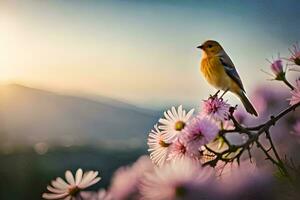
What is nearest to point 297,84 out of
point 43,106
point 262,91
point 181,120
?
point 262,91

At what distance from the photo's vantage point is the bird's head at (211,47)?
104 centimetres

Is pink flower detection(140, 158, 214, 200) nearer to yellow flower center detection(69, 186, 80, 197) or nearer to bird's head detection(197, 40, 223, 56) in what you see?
yellow flower center detection(69, 186, 80, 197)

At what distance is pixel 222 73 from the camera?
1020 mm

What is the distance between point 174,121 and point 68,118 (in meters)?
0.23

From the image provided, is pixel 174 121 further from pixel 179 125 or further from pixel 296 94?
pixel 296 94

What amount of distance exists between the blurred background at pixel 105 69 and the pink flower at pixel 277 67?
1.2 inches

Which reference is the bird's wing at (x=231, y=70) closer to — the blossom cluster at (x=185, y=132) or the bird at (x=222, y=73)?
the bird at (x=222, y=73)

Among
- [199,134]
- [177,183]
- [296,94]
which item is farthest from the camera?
[296,94]

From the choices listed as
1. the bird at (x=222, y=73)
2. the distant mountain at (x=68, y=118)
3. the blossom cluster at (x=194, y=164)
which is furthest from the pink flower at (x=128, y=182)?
the bird at (x=222, y=73)

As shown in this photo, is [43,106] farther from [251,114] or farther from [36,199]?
[251,114]

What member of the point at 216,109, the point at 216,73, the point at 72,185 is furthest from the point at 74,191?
the point at 216,73

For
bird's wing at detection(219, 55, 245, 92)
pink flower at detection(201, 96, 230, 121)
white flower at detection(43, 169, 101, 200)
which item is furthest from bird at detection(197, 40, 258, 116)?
white flower at detection(43, 169, 101, 200)

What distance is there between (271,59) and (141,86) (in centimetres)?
26

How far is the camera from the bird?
3.34ft
